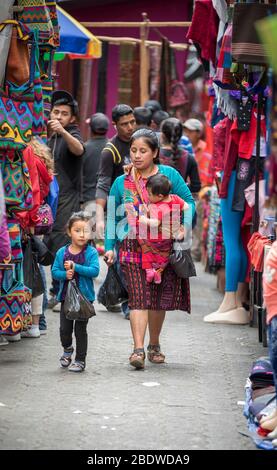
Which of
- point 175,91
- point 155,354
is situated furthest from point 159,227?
point 175,91

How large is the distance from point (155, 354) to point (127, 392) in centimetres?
119

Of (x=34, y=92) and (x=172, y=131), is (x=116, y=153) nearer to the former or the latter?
(x=172, y=131)

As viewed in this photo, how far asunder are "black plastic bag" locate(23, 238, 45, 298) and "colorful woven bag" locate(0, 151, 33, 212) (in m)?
0.72

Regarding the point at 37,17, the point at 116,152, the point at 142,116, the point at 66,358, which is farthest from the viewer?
the point at 142,116

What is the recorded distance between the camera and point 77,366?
8523mm

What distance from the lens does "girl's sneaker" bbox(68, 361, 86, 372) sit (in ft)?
27.9

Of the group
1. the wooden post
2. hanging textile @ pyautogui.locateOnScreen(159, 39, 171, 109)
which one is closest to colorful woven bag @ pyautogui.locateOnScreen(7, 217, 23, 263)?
the wooden post

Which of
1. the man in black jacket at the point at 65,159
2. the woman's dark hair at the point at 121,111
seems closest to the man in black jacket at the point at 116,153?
the woman's dark hair at the point at 121,111

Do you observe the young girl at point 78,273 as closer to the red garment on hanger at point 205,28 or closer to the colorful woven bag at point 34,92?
the colorful woven bag at point 34,92

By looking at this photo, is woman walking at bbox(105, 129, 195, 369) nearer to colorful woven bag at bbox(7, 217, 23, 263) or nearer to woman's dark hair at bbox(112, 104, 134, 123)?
colorful woven bag at bbox(7, 217, 23, 263)

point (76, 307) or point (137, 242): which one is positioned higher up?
point (137, 242)

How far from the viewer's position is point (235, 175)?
10891 mm

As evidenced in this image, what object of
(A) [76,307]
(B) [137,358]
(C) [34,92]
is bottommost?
(B) [137,358]

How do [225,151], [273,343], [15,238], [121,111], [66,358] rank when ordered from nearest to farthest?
[273,343], [66,358], [15,238], [121,111], [225,151]
